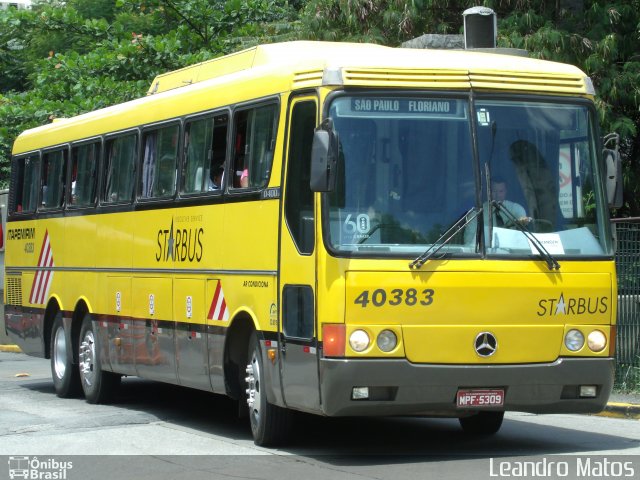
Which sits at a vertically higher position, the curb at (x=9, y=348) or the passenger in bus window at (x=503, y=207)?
the passenger in bus window at (x=503, y=207)

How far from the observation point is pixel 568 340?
1081 cm

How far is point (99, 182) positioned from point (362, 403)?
687cm

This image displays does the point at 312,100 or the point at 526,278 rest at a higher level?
the point at 312,100

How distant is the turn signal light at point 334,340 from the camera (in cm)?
1024

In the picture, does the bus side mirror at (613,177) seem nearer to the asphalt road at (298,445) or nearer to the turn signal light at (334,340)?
the asphalt road at (298,445)

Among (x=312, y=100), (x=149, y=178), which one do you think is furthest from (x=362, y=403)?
(x=149, y=178)

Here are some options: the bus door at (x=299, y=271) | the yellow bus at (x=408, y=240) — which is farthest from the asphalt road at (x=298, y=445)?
the bus door at (x=299, y=271)

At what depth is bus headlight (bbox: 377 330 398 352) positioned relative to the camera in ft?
33.8

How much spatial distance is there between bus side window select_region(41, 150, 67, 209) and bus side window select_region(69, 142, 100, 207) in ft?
1.26

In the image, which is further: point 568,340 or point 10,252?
point 10,252

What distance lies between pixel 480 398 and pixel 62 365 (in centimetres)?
787

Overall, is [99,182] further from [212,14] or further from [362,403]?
[212,14]

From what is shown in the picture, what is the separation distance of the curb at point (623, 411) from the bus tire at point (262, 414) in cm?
466

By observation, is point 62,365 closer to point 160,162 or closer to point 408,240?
point 160,162
